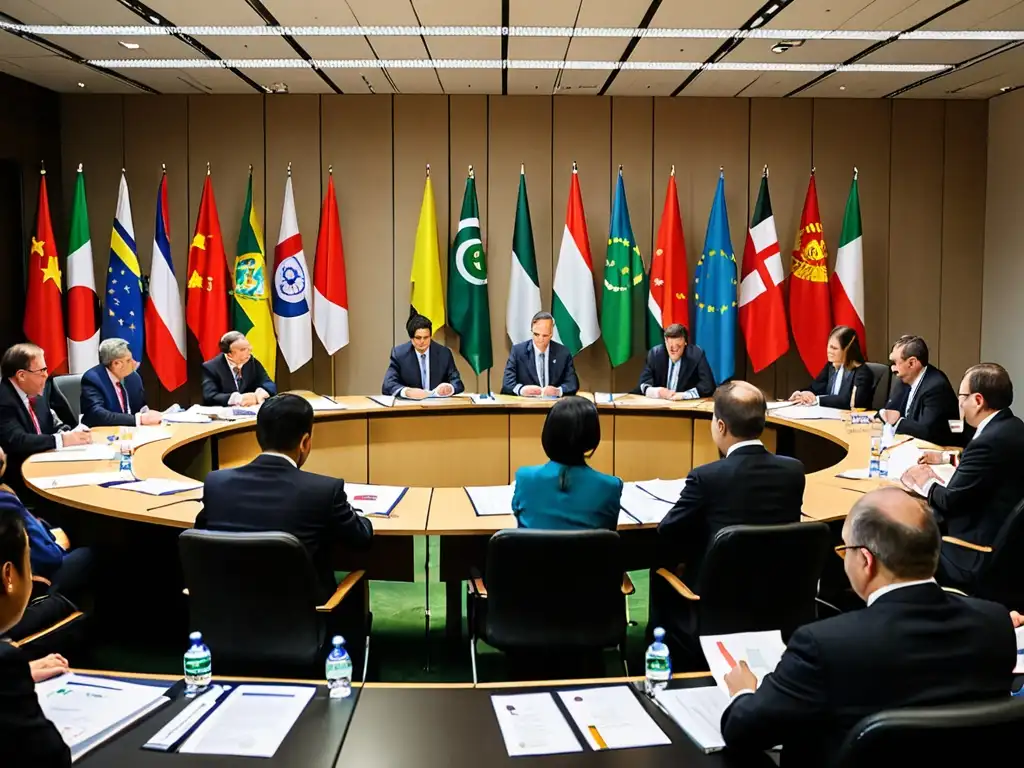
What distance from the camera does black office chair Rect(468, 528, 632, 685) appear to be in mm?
2576

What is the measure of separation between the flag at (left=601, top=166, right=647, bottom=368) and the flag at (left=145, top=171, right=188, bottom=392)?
3800mm

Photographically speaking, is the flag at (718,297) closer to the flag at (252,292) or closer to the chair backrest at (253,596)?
the flag at (252,292)

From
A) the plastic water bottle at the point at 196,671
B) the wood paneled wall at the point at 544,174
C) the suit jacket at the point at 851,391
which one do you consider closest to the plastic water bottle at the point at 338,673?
the plastic water bottle at the point at 196,671

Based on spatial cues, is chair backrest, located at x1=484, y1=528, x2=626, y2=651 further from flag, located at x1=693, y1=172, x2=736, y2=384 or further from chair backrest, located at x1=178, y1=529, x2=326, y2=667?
flag, located at x1=693, y1=172, x2=736, y2=384

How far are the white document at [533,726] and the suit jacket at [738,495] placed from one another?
1.13 metres

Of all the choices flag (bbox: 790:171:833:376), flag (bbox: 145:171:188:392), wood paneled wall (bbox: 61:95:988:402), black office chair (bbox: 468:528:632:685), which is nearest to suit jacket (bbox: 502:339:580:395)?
wood paneled wall (bbox: 61:95:988:402)

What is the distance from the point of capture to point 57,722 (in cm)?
172

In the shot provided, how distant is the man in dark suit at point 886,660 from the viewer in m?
1.47

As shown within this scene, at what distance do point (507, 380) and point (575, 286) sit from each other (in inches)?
60.0

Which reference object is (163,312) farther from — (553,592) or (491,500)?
(553,592)

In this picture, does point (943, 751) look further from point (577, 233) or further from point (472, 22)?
point (577, 233)

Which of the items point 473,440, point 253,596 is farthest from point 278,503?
point 473,440

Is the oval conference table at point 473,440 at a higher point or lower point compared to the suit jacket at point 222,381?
lower

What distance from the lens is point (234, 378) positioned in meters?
6.16
